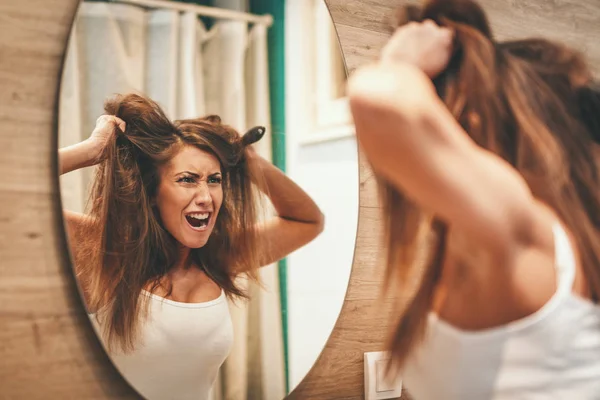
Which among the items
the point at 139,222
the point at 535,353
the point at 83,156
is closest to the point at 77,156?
the point at 83,156

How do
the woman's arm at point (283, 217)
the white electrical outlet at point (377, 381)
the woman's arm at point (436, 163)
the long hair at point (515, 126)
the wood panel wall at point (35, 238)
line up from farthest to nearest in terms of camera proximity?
1. the white electrical outlet at point (377, 381)
2. the woman's arm at point (283, 217)
3. the wood panel wall at point (35, 238)
4. the long hair at point (515, 126)
5. the woman's arm at point (436, 163)

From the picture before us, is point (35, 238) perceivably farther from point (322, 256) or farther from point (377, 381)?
point (377, 381)

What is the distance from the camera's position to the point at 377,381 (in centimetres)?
110

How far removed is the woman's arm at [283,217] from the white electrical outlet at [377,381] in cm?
27

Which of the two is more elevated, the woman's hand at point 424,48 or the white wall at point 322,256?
the woman's hand at point 424,48

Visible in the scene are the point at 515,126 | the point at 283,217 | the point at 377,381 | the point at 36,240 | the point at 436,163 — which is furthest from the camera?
the point at 377,381

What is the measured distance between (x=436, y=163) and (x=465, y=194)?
0.13 ft

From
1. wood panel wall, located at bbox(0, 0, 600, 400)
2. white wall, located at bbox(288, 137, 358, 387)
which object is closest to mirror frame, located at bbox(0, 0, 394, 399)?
wood panel wall, located at bbox(0, 0, 600, 400)

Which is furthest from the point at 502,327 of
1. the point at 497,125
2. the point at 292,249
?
the point at 292,249

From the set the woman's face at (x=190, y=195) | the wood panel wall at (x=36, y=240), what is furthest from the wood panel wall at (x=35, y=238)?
the woman's face at (x=190, y=195)

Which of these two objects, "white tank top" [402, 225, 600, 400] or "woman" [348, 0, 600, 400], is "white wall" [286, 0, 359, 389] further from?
"white tank top" [402, 225, 600, 400]

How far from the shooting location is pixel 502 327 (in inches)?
23.0

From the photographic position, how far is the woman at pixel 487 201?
0.53 metres

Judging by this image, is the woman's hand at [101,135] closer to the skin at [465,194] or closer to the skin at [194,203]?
the skin at [194,203]
